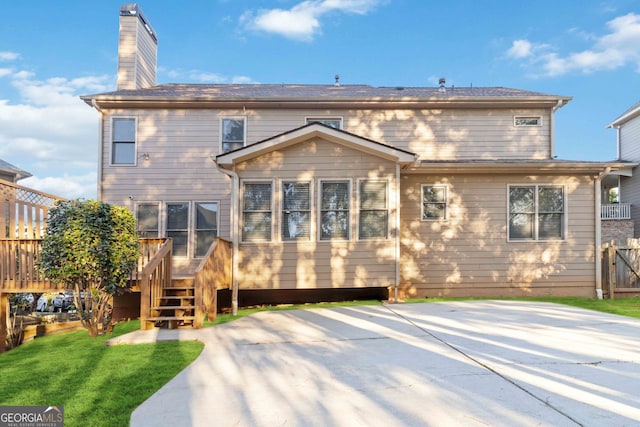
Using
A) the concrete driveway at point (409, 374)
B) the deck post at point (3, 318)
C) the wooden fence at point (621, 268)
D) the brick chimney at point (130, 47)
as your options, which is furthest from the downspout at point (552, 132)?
the deck post at point (3, 318)

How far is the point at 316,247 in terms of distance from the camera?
9109 millimetres

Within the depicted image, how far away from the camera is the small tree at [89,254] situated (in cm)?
695

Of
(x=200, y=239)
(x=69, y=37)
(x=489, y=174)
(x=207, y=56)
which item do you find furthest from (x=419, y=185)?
(x=69, y=37)

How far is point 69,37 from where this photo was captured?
1955 centimetres

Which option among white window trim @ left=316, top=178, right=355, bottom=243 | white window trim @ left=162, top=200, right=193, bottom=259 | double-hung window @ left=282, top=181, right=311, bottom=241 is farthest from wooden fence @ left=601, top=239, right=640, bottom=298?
white window trim @ left=162, top=200, right=193, bottom=259

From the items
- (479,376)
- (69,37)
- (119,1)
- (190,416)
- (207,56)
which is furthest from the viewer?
(207,56)

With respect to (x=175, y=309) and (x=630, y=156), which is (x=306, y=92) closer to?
(x=175, y=309)

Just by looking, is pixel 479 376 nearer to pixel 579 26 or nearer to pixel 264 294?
pixel 264 294

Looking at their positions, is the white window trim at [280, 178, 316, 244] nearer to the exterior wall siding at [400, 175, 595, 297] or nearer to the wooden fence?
the exterior wall siding at [400, 175, 595, 297]

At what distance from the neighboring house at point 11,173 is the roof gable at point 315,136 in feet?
45.4

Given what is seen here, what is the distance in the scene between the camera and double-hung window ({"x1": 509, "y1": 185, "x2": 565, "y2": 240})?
33.6 ft

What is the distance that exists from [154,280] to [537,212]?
925cm

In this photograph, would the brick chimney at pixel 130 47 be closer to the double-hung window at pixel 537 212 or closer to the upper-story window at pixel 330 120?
the upper-story window at pixel 330 120

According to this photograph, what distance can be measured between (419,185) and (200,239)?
6165 millimetres
